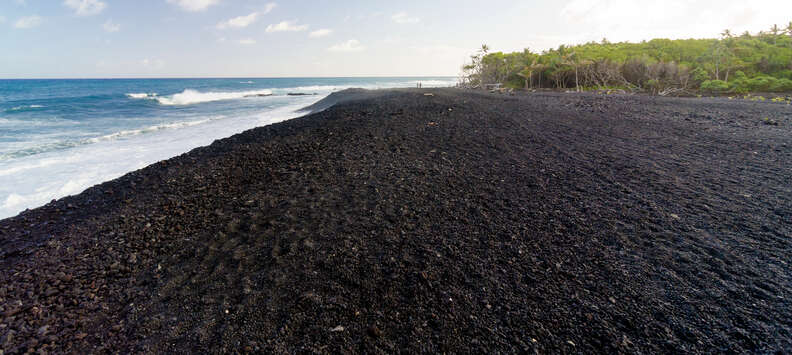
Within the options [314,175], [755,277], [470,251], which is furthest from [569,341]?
[314,175]

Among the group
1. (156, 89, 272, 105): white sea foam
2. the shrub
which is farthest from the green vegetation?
(156, 89, 272, 105): white sea foam

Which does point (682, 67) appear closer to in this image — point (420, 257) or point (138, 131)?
point (420, 257)

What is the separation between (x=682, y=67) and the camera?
63.4ft

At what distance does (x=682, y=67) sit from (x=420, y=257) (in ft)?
83.2

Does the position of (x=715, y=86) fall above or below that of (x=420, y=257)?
above

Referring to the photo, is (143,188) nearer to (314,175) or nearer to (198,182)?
(198,182)

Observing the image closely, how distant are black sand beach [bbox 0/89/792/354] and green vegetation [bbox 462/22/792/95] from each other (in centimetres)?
1741

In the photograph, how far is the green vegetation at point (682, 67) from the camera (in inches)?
690

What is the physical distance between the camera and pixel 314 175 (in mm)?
4961

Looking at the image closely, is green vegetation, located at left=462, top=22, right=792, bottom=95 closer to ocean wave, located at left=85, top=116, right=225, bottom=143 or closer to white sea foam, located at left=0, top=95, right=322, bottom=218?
white sea foam, located at left=0, top=95, right=322, bottom=218

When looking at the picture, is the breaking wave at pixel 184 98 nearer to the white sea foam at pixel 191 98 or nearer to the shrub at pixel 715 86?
the white sea foam at pixel 191 98

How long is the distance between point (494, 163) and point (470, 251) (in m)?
2.73

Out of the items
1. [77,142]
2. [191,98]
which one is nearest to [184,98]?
[191,98]

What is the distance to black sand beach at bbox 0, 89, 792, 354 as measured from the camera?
197 centimetres
